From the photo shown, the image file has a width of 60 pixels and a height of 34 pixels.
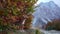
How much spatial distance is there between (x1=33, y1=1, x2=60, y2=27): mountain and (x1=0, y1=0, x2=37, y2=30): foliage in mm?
1151

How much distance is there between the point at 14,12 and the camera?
320cm

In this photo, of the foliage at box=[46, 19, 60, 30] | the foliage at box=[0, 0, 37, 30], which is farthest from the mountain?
the foliage at box=[0, 0, 37, 30]

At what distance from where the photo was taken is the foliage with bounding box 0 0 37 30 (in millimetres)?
3180

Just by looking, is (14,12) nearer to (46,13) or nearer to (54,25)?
(46,13)

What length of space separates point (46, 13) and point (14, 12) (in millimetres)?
1749

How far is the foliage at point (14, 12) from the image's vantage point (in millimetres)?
3180

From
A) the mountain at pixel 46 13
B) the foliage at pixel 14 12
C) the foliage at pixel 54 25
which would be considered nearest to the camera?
the foliage at pixel 14 12

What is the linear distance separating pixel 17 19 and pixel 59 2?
1780mm

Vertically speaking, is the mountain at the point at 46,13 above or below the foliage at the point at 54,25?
above

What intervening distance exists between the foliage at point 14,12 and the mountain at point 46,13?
1151mm

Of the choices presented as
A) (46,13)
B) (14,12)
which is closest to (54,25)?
(46,13)

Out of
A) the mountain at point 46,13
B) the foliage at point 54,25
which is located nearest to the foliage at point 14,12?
the mountain at point 46,13

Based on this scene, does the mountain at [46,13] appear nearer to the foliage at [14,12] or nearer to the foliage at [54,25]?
the foliage at [54,25]

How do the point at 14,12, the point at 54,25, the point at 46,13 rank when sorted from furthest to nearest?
1. the point at 54,25
2. the point at 46,13
3. the point at 14,12
